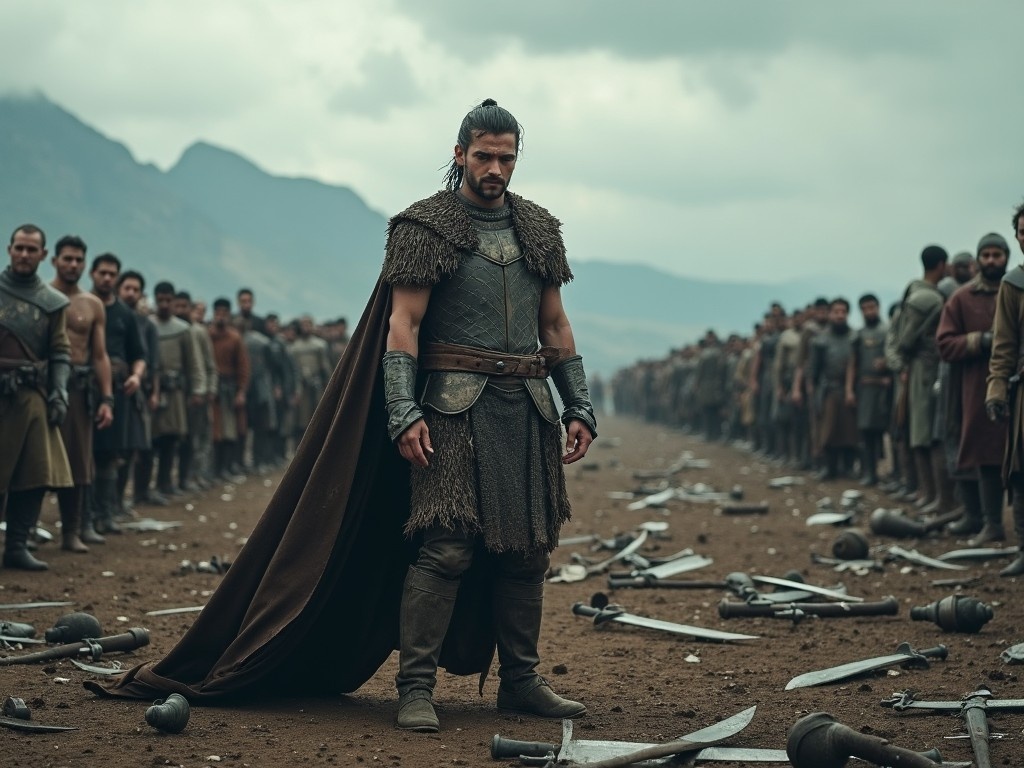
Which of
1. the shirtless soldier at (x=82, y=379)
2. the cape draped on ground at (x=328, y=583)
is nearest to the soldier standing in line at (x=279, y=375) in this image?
the shirtless soldier at (x=82, y=379)

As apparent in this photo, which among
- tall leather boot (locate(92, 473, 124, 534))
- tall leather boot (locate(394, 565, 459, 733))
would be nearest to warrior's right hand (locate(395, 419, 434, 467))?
tall leather boot (locate(394, 565, 459, 733))

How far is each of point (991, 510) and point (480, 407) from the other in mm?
6587

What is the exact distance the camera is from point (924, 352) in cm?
1321

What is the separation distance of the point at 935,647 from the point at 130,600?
15.8ft

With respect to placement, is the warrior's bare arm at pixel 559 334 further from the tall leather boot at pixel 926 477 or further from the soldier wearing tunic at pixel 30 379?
the tall leather boot at pixel 926 477

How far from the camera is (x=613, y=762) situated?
4.39 m

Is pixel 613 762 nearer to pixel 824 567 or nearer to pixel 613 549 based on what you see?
pixel 824 567

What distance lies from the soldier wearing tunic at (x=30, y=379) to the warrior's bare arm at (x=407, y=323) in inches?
184

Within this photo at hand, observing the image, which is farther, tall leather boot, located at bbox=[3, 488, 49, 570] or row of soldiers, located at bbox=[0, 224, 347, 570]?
tall leather boot, located at bbox=[3, 488, 49, 570]

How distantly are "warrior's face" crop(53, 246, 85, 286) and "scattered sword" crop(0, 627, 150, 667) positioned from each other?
4.02 m

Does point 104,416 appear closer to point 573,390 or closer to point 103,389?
Answer: point 103,389

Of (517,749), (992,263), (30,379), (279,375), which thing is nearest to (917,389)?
(992,263)

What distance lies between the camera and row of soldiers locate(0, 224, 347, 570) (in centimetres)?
930

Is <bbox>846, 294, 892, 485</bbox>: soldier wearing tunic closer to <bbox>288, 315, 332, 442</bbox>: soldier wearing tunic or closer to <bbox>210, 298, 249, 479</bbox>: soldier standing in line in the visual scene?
<bbox>210, 298, 249, 479</bbox>: soldier standing in line
